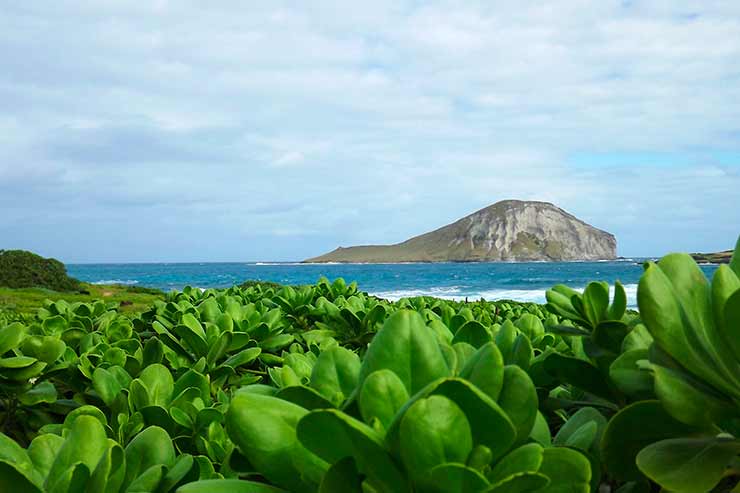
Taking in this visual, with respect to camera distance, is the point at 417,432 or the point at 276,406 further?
the point at 276,406

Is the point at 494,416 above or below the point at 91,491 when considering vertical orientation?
above

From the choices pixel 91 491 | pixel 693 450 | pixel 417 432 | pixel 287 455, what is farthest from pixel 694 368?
pixel 91 491

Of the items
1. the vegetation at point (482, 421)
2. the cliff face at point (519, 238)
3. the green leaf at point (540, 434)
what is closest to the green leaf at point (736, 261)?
the vegetation at point (482, 421)

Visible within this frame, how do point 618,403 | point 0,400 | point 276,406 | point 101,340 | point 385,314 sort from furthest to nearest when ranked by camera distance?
point 385,314 < point 101,340 < point 0,400 < point 618,403 < point 276,406

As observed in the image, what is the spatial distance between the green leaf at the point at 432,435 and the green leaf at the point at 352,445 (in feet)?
0.10

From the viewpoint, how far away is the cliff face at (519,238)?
418ft

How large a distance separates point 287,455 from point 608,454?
18.9 inches

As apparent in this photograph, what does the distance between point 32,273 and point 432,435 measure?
61.4 feet

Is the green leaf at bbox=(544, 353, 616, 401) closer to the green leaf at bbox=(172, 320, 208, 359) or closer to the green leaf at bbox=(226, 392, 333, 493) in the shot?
the green leaf at bbox=(226, 392, 333, 493)

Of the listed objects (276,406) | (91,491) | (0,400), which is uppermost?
(276,406)

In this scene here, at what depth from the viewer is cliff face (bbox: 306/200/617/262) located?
127312mm

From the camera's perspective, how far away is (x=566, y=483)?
81 cm

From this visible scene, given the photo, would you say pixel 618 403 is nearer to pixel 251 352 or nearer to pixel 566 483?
pixel 566 483

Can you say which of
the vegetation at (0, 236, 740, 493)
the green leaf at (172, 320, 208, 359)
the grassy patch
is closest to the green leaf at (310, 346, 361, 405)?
→ the vegetation at (0, 236, 740, 493)
